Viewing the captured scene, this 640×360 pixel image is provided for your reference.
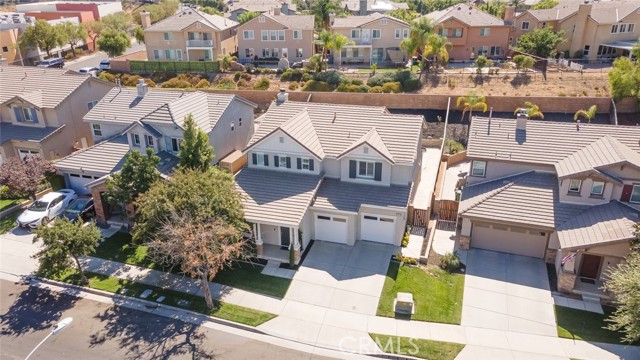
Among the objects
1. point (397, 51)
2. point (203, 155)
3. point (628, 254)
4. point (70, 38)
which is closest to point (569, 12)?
point (397, 51)

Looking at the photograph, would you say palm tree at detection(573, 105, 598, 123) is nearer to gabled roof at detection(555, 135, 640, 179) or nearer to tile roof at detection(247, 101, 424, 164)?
gabled roof at detection(555, 135, 640, 179)

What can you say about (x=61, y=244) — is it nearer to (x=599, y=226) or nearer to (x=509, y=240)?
(x=509, y=240)

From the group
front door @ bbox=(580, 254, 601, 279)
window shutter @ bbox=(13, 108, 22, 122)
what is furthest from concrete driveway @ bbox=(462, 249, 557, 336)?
window shutter @ bbox=(13, 108, 22, 122)

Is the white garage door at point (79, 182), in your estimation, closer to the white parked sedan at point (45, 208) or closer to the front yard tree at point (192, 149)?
the white parked sedan at point (45, 208)

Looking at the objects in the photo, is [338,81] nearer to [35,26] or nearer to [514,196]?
[514,196]

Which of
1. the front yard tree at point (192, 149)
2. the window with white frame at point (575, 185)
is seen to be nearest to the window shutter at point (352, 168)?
the front yard tree at point (192, 149)
